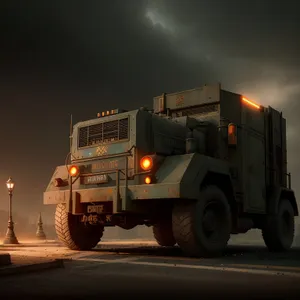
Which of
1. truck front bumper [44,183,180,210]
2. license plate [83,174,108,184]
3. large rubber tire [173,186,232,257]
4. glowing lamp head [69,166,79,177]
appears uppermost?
glowing lamp head [69,166,79,177]

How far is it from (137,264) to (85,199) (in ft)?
9.28

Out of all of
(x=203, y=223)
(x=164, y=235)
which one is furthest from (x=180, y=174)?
(x=164, y=235)

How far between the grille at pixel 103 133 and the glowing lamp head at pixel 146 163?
0.85 meters

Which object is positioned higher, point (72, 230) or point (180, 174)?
point (180, 174)

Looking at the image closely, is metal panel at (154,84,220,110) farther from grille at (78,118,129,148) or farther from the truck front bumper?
the truck front bumper

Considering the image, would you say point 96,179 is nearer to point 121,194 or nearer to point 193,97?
point 121,194

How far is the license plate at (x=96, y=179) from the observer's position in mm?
10766

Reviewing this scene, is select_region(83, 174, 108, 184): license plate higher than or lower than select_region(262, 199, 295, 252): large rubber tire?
higher

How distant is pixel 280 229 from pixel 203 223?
4.20 meters

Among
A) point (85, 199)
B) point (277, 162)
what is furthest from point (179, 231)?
point (277, 162)

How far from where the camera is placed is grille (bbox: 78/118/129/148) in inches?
428

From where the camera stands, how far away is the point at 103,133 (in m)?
11.3

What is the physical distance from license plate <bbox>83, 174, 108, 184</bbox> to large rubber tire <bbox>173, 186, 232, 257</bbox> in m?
1.85

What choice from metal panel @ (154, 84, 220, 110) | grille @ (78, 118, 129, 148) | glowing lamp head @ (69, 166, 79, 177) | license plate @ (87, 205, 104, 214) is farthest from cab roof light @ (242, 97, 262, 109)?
license plate @ (87, 205, 104, 214)
